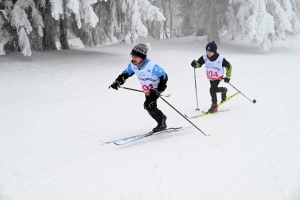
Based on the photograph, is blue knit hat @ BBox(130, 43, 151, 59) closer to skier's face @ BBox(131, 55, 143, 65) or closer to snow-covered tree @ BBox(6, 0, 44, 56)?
skier's face @ BBox(131, 55, 143, 65)

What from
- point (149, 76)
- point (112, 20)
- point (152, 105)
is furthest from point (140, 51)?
point (112, 20)

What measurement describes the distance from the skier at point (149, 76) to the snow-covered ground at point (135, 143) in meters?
0.63

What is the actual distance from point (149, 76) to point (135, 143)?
50.3 inches

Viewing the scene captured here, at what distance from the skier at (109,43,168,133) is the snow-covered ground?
63 cm

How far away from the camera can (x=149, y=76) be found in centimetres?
535

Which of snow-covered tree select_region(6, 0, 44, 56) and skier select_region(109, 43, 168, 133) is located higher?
snow-covered tree select_region(6, 0, 44, 56)

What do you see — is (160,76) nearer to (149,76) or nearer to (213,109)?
(149,76)

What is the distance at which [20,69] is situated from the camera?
1114cm

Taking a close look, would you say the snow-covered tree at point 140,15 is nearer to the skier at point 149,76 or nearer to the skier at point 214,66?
the skier at point 214,66

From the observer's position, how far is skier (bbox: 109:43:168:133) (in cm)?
514

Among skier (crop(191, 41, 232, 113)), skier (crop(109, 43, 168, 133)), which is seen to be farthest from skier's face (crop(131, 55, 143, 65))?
skier (crop(191, 41, 232, 113))

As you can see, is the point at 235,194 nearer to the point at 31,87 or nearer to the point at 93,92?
the point at 93,92

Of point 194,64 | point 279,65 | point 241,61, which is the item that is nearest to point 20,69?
point 194,64


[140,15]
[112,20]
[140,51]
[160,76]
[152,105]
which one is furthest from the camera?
[112,20]
